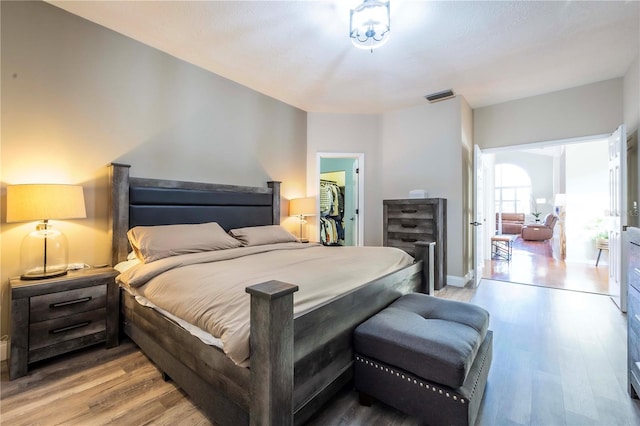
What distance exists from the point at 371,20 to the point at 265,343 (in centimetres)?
223

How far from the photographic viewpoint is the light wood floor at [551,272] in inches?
157

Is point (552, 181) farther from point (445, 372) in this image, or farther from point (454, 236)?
point (445, 372)

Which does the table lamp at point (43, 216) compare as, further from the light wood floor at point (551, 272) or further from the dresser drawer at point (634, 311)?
the light wood floor at point (551, 272)

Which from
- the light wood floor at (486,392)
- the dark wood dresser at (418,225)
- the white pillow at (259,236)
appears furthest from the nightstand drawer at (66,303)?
the dark wood dresser at (418,225)

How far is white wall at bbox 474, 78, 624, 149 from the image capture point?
349cm

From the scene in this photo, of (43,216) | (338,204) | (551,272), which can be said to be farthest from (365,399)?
(551,272)

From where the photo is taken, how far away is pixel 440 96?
3.92 meters

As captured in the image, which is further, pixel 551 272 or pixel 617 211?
pixel 551 272

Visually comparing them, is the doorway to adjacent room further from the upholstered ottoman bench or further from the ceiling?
the upholstered ottoman bench

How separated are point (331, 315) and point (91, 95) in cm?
272

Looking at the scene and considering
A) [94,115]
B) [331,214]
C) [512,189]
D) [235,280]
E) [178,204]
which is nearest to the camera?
[235,280]

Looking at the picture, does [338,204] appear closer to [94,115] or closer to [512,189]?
[94,115]

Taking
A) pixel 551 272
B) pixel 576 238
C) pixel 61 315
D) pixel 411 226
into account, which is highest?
pixel 411 226

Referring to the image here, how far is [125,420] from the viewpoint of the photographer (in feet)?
4.82
